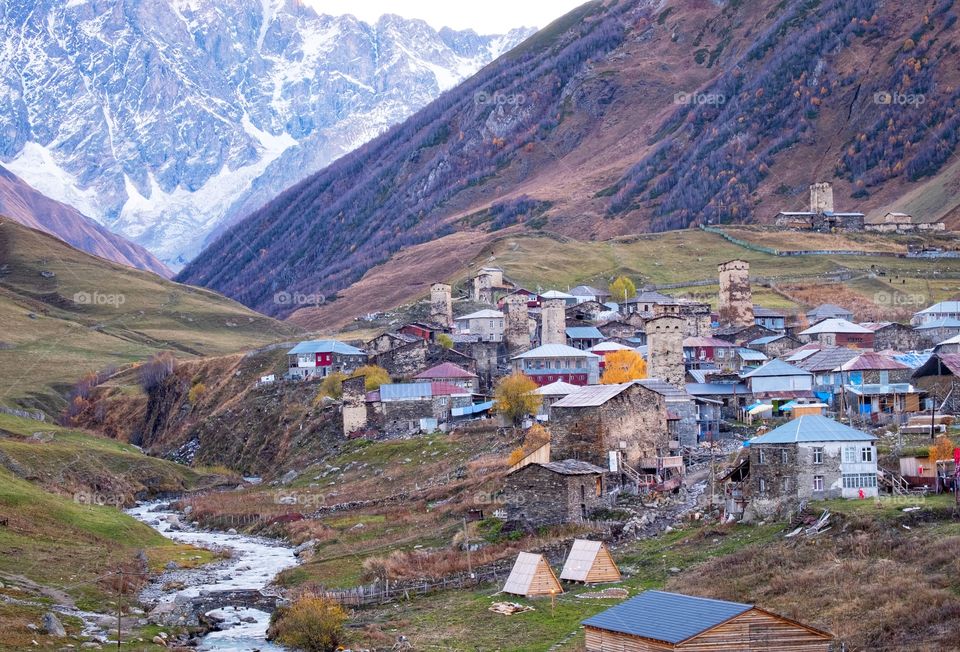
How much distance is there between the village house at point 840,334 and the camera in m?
108

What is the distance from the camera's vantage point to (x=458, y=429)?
9412cm

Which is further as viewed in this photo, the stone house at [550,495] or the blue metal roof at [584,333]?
the blue metal roof at [584,333]

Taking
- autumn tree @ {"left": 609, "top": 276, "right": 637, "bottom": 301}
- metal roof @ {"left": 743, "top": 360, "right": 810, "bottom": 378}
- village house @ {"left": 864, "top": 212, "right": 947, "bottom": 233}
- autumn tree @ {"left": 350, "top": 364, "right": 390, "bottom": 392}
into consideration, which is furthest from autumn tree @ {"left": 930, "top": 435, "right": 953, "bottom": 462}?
village house @ {"left": 864, "top": 212, "right": 947, "bottom": 233}

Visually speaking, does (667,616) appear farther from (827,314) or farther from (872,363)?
(827,314)

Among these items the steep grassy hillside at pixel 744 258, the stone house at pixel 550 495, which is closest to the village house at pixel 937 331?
the steep grassy hillside at pixel 744 258

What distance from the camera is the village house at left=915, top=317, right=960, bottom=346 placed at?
103125mm

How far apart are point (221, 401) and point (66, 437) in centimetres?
2301

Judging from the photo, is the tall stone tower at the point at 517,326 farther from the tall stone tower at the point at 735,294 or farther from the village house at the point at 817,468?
the village house at the point at 817,468

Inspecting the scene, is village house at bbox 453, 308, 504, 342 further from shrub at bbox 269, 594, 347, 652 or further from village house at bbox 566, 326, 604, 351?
shrub at bbox 269, 594, 347, 652

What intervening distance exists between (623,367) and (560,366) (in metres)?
7.05

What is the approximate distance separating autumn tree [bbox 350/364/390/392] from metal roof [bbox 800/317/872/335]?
34109mm

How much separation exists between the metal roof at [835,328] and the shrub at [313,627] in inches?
2567

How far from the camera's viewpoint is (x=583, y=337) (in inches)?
4564

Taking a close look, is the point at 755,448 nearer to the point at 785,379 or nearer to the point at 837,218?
the point at 785,379
